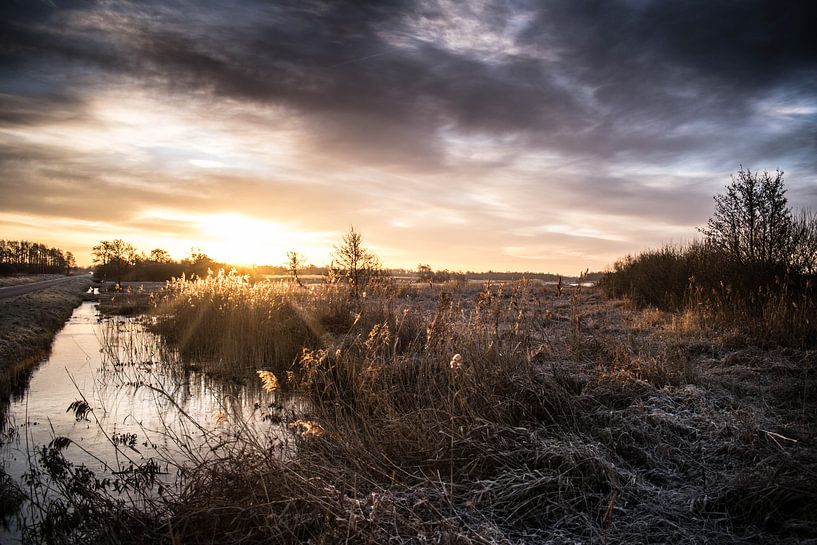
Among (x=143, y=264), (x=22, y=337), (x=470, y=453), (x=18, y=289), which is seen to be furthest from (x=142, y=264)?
(x=470, y=453)

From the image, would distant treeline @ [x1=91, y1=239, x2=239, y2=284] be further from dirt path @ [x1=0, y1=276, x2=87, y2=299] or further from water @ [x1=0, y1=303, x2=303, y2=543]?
water @ [x1=0, y1=303, x2=303, y2=543]

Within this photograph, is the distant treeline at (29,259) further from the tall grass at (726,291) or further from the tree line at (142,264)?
the tall grass at (726,291)

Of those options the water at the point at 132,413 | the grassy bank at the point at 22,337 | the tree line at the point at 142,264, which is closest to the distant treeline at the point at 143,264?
the tree line at the point at 142,264

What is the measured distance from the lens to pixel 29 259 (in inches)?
4466

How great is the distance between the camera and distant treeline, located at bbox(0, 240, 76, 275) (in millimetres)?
90500

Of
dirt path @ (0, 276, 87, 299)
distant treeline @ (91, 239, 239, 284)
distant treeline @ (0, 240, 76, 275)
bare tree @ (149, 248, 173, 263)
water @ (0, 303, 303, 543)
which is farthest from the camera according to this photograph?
distant treeline @ (0, 240, 76, 275)

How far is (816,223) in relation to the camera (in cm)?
1343

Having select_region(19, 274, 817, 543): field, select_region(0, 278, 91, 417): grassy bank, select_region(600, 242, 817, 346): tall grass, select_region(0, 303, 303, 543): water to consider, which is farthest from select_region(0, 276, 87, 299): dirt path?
select_region(600, 242, 817, 346): tall grass

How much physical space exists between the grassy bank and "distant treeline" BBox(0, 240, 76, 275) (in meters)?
78.9

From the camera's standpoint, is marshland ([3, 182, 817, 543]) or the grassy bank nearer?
marshland ([3, 182, 817, 543])

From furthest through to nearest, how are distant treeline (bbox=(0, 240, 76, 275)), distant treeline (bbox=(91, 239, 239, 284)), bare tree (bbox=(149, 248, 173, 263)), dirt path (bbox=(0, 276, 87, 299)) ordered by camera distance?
1. distant treeline (bbox=(0, 240, 76, 275))
2. bare tree (bbox=(149, 248, 173, 263))
3. distant treeline (bbox=(91, 239, 239, 284))
4. dirt path (bbox=(0, 276, 87, 299))

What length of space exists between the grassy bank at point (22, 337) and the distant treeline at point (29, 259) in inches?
3107

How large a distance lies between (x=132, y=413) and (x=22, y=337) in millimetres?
8390

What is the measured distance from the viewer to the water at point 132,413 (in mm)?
5508
